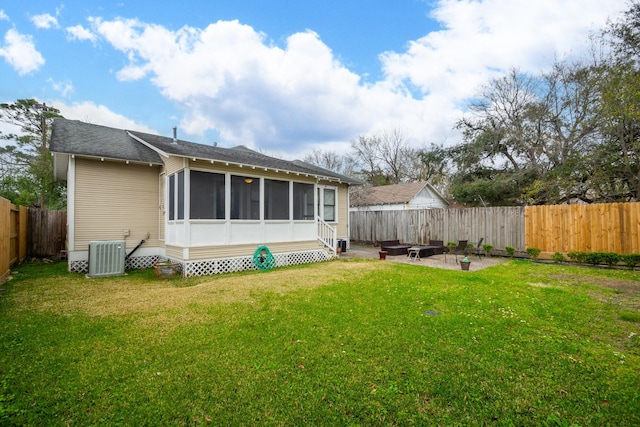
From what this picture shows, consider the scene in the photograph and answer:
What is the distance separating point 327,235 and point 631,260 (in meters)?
10.1

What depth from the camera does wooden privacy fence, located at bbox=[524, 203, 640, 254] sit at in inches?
386

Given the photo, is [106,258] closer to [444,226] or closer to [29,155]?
[444,226]

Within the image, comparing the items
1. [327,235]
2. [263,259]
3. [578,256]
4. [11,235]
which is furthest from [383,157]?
[11,235]

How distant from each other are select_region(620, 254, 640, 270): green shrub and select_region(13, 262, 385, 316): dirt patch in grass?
8206mm

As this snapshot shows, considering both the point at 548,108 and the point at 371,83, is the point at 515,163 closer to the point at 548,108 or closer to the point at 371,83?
the point at 548,108

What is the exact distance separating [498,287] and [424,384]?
16.6 ft

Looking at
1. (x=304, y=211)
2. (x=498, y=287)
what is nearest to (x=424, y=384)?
(x=498, y=287)

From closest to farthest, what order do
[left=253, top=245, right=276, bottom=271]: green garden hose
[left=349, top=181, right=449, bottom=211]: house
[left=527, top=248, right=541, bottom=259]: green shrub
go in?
[left=253, top=245, right=276, bottom=271]: green garden hose < [left=527, top=248, right=541, bottom=259]: green shrub < [left=349, top=181, right=449, bottom=211]: house

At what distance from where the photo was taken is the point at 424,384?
9.24 ft

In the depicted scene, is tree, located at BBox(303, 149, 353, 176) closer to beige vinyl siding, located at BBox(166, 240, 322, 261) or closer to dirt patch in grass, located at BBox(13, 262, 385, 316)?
beige vinyl siding, located at BBox(166, 240, 322, 261)

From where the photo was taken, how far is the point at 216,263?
28.4ft

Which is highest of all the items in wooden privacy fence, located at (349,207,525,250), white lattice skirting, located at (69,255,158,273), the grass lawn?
wooden privacy fence, located at (349,207,525,250)

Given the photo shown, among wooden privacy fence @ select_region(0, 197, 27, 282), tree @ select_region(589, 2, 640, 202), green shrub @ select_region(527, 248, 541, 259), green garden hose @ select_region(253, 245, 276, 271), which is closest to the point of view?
wooden privacy fence @ select_region(0, 197, 27, 282)

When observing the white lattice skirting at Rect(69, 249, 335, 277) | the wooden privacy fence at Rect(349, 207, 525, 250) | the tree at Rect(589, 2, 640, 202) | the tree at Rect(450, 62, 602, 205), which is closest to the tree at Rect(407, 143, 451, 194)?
the tree at Rect(450, 62, 602, 205)
